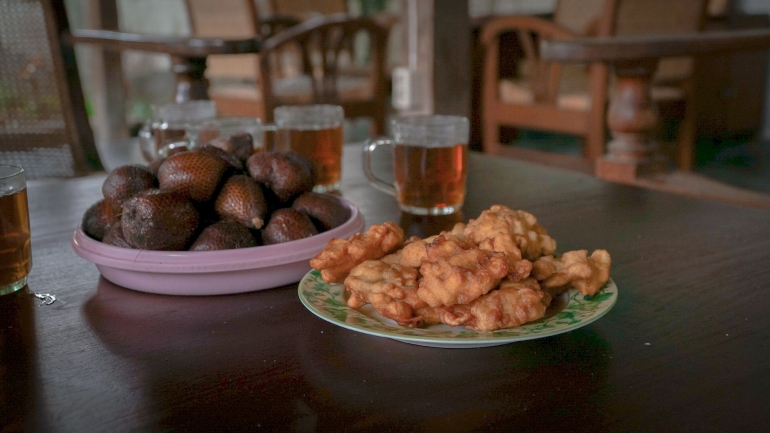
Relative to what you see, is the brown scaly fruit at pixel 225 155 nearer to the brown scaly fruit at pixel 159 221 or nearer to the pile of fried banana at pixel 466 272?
the brown scaly fruit at pixel 159 221

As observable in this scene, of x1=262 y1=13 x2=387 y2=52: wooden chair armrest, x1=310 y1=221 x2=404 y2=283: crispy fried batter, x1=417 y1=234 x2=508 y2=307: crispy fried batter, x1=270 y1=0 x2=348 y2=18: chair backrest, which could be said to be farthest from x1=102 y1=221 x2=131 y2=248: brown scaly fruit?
x1=270 y1=0 x2=348 y2=18: chair backrest

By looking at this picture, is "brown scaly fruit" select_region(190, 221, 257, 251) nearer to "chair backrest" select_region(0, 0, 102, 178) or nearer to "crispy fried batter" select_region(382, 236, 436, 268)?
"crispy fried batter" select_region(382, 236, 436, 268)

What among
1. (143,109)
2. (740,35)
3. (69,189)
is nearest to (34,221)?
(69,189)

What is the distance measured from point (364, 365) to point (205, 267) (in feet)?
0.72

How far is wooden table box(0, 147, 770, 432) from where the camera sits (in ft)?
1.63

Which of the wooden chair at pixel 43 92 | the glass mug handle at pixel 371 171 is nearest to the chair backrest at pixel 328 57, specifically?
the wooden chair at pixel 43 92

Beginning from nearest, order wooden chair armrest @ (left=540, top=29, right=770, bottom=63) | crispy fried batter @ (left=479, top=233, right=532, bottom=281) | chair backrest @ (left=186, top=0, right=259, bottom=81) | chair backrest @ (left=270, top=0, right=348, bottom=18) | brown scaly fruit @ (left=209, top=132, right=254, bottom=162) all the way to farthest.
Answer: crispy fried batter @ (left=479, top=233, right=532, bottom=281), brown scaly fruit @ (left=209, top=132, right=254, bottom=162), wooden chair armrest @ (left=540, top=29, right=770, bottom=63), chair backrest @ (left=186, top=0, right=259, bottom=81), chair backrest @ (left=270, top=0, right=348, bottom=18)

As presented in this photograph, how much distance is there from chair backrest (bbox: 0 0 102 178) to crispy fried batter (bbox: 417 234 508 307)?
1.60m

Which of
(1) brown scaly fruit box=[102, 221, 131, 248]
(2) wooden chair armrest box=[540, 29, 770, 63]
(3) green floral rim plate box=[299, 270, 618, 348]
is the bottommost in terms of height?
(3) green floral rim plate box=[299, 270, 618, 348]

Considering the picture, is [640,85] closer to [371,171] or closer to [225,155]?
[371,171]

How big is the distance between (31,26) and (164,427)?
1.78 meters

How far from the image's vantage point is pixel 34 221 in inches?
41.8

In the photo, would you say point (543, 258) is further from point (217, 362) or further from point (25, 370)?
point (25, 370)

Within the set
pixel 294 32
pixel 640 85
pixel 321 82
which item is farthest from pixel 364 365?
pixel 321 82
